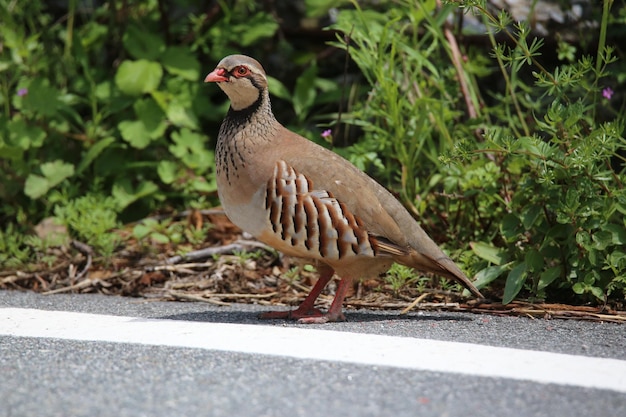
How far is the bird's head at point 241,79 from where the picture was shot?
4781 mm

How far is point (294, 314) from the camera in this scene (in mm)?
4734

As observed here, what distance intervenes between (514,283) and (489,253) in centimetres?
41

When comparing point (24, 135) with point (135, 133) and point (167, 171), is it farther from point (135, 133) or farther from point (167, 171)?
point (167, 171)

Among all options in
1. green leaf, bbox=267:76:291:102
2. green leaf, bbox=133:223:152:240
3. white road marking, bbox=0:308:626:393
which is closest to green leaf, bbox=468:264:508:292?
white road marking, bbox=0:308:626:393

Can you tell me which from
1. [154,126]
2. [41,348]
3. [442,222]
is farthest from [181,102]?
[41,348]

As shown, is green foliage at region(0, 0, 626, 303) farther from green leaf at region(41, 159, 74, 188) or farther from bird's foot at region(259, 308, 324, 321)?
bird's foot at region(259, 308, 324, 321)

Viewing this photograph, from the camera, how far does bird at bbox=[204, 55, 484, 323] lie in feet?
14.9

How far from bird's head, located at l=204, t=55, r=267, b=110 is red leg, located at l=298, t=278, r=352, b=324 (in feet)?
3.57

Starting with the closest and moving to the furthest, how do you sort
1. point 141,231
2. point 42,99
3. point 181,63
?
point 141,231 → point 42,99 → point 181,63

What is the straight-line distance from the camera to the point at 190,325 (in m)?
4.29

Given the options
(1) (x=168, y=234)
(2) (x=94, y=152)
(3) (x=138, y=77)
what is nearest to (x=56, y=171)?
A: (2) (x=94, y=152)

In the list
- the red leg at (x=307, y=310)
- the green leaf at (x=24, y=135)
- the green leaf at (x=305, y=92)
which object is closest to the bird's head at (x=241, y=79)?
the red leg at (x=307, y=310)

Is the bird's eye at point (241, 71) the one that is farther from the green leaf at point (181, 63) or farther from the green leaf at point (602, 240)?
the green leaf at point (181, 63)

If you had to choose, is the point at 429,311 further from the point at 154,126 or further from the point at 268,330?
the point at 154,126
